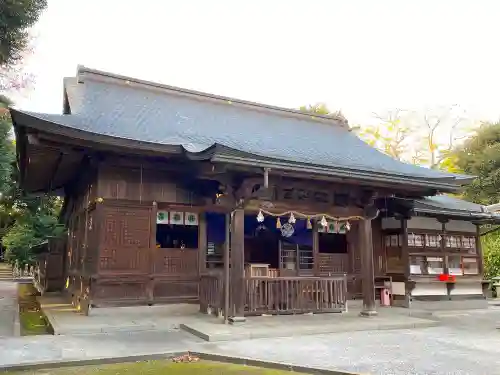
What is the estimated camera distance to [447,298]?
13812 millimetres

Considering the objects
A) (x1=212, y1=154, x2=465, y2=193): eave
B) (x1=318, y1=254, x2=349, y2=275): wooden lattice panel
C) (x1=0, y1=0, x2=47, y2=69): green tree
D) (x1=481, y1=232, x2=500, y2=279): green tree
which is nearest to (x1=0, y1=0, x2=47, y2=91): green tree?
(x1=0, y1=0, x2=47, y2=69): green tree

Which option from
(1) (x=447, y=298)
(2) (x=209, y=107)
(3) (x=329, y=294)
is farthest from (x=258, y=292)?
(1) (x=447, y=298)

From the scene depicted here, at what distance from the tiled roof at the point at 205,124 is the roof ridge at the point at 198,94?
0.10 ft

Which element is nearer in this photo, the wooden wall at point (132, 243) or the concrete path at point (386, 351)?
the concrete path at point (386, 351)

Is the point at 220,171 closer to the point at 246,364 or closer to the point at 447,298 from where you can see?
the point at 246,364

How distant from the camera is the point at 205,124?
489 inches

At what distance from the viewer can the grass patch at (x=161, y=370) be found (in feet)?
17.6

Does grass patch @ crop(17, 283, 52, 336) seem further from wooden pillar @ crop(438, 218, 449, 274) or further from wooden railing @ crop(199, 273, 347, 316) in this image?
wooden pillar @ crop(438, 218, 449, 274)

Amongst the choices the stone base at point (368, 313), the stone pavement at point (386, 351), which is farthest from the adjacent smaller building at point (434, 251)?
the stone pavement at point (386, 351)

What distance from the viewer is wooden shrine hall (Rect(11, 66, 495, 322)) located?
29.2 ft

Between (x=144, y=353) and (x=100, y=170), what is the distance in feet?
15.5

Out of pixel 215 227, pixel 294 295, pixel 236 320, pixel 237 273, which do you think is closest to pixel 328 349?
pixel 236 320

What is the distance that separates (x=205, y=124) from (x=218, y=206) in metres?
2.92

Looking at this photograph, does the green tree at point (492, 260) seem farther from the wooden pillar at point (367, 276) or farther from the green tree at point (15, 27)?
the green tree at point (15, 27)
